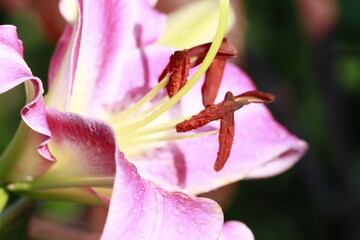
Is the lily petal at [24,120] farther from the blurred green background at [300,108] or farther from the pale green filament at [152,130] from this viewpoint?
the blurred green background at [300,108]

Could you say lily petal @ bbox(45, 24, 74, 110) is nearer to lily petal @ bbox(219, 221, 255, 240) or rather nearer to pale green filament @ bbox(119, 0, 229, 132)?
pale green filament @ bbox(119, 0, 229, 132)

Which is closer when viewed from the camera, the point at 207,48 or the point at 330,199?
the point at 207,48

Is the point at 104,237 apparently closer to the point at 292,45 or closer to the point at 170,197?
the point at 170,197

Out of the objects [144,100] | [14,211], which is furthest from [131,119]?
[14,211]

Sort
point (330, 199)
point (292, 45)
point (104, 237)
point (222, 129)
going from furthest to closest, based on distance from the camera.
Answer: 1. point (292, 45)
2. point (330, 199)
3. point (222, 129)
4. point (104, 237)

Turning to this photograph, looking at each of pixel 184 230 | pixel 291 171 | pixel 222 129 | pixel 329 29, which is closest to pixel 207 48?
pixel 222 129

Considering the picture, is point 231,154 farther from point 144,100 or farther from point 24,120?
point 24,120

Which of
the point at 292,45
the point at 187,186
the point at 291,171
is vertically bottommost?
Answer: the point at 291,171
